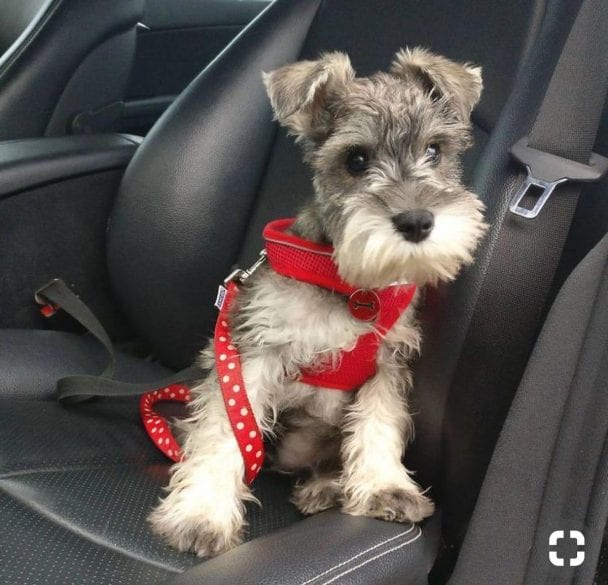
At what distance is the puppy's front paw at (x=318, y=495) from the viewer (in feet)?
5.35

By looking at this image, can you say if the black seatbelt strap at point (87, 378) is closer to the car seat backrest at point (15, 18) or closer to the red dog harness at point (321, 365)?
the red dog harness at point (321, 365)

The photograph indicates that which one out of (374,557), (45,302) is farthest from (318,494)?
(45,302)

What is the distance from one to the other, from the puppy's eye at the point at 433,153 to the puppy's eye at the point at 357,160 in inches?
4.9

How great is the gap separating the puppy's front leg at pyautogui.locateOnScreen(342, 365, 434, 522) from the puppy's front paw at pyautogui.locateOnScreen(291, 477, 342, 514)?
39mm

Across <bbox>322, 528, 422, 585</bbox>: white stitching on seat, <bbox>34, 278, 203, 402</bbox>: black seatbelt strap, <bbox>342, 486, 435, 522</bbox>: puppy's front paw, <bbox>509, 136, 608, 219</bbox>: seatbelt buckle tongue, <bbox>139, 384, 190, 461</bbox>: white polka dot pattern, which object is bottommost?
<bbox>139, 384, 190, 461</bbox>: white polka dot pattern

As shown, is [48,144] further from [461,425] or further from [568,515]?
[568,515]

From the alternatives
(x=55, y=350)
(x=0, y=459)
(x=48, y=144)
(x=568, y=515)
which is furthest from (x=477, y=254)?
(x=48, y=144)

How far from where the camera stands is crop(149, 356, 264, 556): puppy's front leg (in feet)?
4.78

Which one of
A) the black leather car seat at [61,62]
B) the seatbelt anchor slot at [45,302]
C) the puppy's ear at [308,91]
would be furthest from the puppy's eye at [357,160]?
the black leather car seat at [61,62]

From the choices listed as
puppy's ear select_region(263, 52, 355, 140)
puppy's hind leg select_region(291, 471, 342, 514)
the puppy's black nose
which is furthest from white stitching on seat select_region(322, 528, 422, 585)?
puppy's ear select_region(263, 52, 355, 140)

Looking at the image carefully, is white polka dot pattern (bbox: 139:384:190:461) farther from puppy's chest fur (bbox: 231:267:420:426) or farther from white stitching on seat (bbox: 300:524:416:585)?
white stitching on seat (bbox: 300:524:416:585)

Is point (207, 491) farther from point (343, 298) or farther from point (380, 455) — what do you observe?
point (343, 298)

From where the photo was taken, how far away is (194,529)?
1.46 m

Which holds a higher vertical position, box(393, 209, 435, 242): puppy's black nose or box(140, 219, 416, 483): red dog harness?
box(393, 209, 435, 242): puppy's black nose
